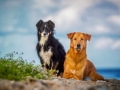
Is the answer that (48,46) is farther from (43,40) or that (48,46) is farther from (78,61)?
(78,61)

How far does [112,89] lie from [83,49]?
1810 millimetres

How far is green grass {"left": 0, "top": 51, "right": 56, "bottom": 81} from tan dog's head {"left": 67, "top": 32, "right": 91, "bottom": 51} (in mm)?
948

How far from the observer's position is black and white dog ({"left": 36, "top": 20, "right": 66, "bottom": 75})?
363 inches

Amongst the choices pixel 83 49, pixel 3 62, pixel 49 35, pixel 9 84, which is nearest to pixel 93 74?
pixel 83 49

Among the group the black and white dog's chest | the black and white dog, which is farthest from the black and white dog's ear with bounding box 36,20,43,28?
the black and white dog's chest

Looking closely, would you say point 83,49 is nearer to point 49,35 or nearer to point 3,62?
point 49,35

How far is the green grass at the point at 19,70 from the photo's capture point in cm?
697

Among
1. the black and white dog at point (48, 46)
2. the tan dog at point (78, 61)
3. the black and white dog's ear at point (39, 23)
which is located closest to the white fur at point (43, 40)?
the black and white dog at point (48, 46)

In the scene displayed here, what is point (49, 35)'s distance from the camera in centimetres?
930

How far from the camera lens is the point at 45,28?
9.19 m

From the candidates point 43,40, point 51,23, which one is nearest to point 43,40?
point 43,40

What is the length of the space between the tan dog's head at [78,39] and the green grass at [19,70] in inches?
37.3

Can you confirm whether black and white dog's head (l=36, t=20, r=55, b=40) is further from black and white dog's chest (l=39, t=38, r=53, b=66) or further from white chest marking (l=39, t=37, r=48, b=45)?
black and white dog's chest (l=39, t=38, r=53, b=66)

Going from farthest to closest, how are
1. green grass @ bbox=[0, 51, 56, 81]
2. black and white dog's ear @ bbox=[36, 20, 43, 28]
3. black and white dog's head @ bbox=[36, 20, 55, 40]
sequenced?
black and white dog's ear @ bbox=[36, 20, 43, 28] < black and white dog's head @ bbox=[36, 20, 55, 40] < green grass @ bbox=[0, 51, 56, 81]
